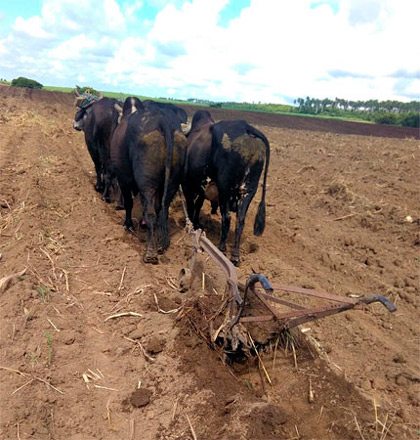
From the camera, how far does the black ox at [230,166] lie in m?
5.65

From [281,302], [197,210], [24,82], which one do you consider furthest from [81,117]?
[24,82]

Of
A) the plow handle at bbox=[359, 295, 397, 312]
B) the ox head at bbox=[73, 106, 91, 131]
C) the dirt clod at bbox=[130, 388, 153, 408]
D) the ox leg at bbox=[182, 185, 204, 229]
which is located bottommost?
the dirt clod at bbox=[130, 388, 153, 408]

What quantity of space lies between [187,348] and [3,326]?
69.5 inches

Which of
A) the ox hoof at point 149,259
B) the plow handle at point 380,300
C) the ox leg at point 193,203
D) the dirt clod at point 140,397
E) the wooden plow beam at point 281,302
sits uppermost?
the plow handle at point 380,300

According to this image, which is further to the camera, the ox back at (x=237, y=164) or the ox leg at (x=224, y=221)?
the ox leg at (x=224, y=221)

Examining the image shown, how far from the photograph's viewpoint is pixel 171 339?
377 cm

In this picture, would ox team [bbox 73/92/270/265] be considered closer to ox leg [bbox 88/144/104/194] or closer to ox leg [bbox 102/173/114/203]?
ox leg [bbox 102/173/114/203]

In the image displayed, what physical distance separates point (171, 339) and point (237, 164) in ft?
9.51

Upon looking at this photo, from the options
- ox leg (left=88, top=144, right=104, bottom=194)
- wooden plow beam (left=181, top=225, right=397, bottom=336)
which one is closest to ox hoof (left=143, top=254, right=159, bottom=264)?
wooden plow beam (left=181, top=225, right=397, bottom=336)

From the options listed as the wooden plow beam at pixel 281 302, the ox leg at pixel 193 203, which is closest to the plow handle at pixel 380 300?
the wooden plow beam at pixel 281 302

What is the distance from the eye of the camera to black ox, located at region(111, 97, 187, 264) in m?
5.36

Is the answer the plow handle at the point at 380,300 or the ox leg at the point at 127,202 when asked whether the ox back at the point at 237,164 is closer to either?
the ox leg at the point at 127,202

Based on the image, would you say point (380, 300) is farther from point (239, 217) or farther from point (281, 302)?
point (239, 217)

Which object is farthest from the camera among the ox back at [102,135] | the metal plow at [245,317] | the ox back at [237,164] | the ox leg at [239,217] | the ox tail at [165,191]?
the ox back at [102,135]
